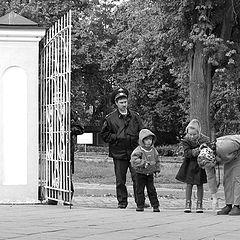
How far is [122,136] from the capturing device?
12.0 meters

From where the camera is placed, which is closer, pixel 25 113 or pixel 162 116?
pixel 25 113

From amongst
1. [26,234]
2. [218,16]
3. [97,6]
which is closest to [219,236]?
[26,234]

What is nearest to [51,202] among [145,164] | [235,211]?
[145,164]

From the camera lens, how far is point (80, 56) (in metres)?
48.6

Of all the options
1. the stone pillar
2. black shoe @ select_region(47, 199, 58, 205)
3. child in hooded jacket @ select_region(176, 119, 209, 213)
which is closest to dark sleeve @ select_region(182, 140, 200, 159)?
child in hooded jacket @ select_region(176, 119, 209, 213)

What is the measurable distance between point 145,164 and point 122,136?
2.85 feet

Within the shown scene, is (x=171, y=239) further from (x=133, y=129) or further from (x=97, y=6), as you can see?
(x=97, y=6)

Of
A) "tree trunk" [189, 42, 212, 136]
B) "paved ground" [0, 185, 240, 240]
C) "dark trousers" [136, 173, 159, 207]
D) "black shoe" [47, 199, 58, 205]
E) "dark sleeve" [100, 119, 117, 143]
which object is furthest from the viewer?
"tree trunk" [189, 42, 212, 136]

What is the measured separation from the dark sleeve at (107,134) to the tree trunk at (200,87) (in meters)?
9.99

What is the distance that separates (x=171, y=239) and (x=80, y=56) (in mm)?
41522

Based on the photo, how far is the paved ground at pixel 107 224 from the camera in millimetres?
7793

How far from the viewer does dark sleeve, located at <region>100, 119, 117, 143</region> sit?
1204cm

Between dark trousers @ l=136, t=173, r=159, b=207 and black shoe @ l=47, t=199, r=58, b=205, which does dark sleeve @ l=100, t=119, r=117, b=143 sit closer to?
dark trousers @ l=136, t=173, r=159, b=207

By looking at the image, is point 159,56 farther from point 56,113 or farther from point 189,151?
point 189,151
